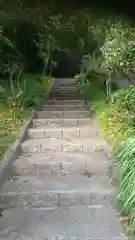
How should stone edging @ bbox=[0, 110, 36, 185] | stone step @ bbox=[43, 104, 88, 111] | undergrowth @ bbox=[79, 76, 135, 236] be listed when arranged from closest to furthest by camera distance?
1. undergrowth @ bbox=[79, 76, 135, 236]
2. stone edging @ bbox=[0, 110, 36, 185]
3. stone step @ bbox=[43, 104, 88, 111]

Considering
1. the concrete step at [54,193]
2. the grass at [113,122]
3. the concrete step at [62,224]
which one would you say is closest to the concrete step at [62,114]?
the grass at [113,122]

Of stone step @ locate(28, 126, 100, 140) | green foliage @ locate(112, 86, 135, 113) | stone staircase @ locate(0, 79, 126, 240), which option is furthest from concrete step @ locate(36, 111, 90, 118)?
green foliage @ locate(112, 86, 135, 113)

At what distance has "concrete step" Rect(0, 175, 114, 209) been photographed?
163 inches

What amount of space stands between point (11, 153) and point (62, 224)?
2243 millimetres

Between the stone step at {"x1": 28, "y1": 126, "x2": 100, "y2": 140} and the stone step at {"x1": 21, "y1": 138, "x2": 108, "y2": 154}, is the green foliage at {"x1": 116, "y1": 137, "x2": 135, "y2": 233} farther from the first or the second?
the stone step at {"x1": 28, "y1": 126, "x2": 100, "y2": 140}

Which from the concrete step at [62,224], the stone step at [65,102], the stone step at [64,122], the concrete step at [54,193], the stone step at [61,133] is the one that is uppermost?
the concrete step at [62,224]

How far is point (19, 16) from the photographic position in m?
11.6

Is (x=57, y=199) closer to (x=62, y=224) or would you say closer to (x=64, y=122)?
(x=62, y=224)

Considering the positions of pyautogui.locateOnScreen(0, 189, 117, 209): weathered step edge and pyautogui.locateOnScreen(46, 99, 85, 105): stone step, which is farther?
pyautogui.locateOnScreen(46, 99, 85, 105): stone step

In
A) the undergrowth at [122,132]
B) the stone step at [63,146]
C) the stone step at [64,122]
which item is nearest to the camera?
the undergrowth at [122,132]

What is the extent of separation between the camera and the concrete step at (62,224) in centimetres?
337

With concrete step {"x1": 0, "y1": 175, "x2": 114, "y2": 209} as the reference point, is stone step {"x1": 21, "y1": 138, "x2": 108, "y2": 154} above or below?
below

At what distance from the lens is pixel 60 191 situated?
4.29m

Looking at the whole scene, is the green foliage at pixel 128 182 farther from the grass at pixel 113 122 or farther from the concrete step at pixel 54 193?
the grass at pixel 113 122
